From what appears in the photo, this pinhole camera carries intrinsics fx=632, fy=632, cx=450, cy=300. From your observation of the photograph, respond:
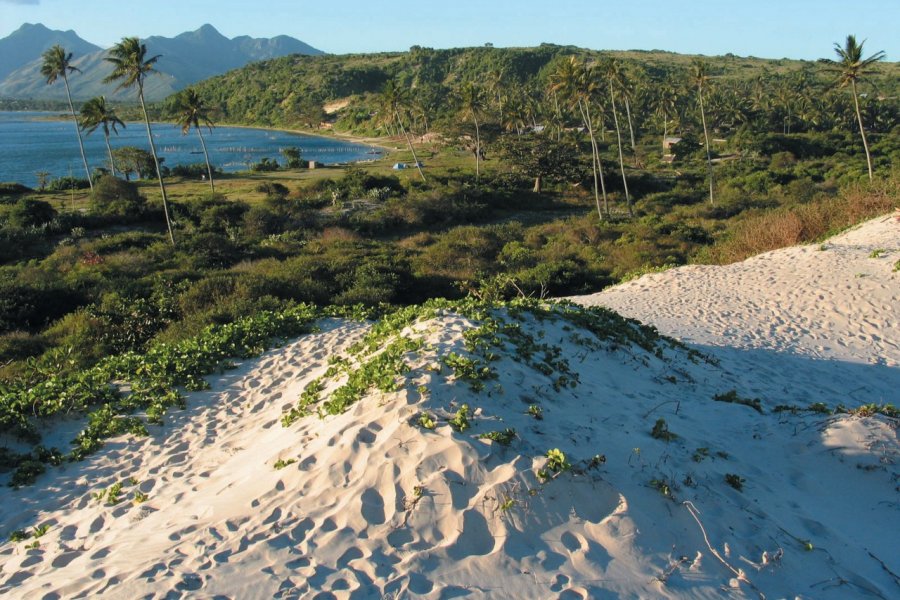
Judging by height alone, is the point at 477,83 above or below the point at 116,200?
above

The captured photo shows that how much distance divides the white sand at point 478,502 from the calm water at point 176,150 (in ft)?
217

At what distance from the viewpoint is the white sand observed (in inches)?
175

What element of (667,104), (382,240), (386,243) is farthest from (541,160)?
(667,104)

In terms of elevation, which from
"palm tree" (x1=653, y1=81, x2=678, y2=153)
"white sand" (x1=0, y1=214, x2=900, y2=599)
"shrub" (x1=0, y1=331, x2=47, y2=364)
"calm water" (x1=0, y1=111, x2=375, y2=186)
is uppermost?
"calm water" (x1=0, y1=111, x2=375, y2=186)

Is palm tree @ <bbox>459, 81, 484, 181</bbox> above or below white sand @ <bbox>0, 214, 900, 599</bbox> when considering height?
above

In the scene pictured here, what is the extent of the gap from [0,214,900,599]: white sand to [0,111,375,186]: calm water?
6624 centimetres

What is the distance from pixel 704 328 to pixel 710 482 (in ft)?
25.8

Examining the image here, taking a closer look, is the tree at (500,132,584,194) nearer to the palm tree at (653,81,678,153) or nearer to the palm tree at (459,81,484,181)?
the palm tree at (459,81,484,181)

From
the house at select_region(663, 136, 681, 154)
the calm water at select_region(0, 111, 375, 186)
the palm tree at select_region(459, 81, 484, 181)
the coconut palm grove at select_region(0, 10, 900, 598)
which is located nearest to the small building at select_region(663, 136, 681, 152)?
the house at select_region(663, 136, 681, 154)

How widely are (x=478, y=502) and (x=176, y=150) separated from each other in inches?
4182

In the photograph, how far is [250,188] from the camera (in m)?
46.9

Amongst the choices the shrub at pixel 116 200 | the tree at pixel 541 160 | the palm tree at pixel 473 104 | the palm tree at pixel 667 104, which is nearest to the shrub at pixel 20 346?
the shrub at pixel 116 200

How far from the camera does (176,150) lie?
9881 centimetres

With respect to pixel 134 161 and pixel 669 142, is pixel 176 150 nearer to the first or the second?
pixel 134 161
